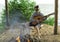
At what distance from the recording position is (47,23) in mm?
5117

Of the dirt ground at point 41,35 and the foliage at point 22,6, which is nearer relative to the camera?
the dirt ground at point 41,35

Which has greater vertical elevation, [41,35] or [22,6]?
[22,6]

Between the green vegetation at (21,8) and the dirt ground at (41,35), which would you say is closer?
the dirt ground at (41,35)

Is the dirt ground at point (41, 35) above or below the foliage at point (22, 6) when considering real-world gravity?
below

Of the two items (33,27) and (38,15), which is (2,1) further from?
(38,15)

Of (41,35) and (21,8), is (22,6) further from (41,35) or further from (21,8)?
(41,35)

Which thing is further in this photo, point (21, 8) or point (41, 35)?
point (21, 8)

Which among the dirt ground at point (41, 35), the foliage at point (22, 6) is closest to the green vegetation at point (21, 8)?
the foliage at point (22, 6)

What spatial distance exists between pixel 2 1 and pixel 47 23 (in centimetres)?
137

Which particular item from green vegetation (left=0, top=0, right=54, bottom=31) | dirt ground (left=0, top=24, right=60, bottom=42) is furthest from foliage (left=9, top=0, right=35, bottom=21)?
dirt ground (left=0, top=24, right=60, bottom=42)

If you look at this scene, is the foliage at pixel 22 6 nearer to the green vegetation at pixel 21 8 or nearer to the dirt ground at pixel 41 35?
the green vegetation at pixel 21 8

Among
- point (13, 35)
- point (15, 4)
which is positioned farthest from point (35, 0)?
point (13, 35)

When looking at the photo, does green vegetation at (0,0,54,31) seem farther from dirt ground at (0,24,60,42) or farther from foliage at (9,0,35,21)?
dirt ground at (0,24,60,42)

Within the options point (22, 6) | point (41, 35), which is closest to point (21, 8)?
point (22, 6)
